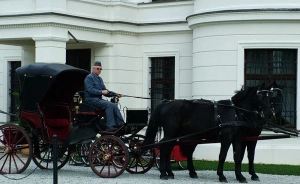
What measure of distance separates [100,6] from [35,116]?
6945 millimetres

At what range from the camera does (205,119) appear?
13.0 metres

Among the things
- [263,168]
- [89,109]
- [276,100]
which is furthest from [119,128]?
[263,168]

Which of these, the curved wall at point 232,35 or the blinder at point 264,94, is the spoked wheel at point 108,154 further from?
the curved wall at point 232,35

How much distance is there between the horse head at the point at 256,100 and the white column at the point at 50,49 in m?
6.99

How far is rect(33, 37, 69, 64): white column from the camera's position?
Result: 60.8 feet

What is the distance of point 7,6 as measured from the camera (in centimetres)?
1920

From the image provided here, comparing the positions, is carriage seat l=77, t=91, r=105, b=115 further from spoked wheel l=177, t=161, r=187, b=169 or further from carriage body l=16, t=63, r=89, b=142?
spoked wheel l=177, t=161, r=187, b=169

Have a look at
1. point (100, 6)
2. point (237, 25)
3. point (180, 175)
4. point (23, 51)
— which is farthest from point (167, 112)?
point (23, 51)

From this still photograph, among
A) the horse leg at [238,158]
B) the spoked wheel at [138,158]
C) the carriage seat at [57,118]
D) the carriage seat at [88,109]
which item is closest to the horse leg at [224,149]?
the horse leg at [238,158]

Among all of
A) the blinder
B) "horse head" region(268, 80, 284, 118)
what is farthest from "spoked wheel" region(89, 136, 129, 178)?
"horse head" region(268, 80, 284, 118)

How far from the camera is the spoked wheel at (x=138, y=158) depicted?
44.4ft

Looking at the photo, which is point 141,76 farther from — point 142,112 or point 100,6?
point 142,112

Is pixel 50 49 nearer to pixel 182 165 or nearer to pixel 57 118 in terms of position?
pixel 57 118

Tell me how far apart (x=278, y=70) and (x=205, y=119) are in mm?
5844
